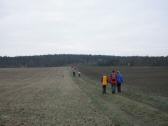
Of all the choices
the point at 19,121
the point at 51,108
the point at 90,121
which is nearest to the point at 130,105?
the point at 51,108

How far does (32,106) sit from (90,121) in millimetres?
6303

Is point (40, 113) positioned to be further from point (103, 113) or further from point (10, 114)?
point (103, 113)

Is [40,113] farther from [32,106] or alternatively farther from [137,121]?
[137,121]

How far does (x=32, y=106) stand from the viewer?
20.5 metres

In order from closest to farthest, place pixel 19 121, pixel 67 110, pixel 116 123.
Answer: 1. pixel 116 123
2. pixel 19 121
3. pixel 67 110

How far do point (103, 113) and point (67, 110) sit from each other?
7.09 feet

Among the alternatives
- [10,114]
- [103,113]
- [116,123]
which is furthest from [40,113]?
[116,123]

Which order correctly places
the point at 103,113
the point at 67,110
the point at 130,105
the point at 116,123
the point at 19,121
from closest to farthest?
the point at 116,123, the point at 19,121, the point at 103,113, the point at 67,110, the point at 130,105

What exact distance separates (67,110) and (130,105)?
3577 mm

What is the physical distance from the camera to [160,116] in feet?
52.1

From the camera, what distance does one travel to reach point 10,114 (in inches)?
688

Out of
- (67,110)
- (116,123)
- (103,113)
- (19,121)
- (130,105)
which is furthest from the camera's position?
(130,105)

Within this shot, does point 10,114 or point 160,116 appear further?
point 10,114

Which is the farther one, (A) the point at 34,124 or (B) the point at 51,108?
(B) the point at 51,108
